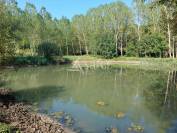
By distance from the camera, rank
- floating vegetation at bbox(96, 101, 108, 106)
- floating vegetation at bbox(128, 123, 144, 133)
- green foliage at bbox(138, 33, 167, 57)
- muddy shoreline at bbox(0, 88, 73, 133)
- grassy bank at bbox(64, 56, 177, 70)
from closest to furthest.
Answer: muddy shoreline at bbox(0, 88, 73, 133)
floating vegetation at bbox(128, 123, 144, 133)
floating vegetation at bbox(96, 101, 108, 106)
grassy bank at bbox(64, 56, 177, 70)
green foliage at bbox(138, 33, 167, 57)

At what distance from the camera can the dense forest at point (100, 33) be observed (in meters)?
73.1

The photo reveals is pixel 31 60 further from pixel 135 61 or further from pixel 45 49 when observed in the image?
pixel 135 61

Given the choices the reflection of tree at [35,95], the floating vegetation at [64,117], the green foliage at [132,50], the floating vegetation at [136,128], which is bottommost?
the floating vegetation at [136,128]

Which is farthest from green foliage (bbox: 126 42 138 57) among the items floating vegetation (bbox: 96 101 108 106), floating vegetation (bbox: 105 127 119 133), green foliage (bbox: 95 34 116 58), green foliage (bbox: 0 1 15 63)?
floating vegetation (bbox: 105 127 119 133)

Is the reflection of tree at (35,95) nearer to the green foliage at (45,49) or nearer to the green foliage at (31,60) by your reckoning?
the green foliage at (31,60)

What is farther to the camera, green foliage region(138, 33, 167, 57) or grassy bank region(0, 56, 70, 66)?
green foliage region(138, 33, 167, 57)

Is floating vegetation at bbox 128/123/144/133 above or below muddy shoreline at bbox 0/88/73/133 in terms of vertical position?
below

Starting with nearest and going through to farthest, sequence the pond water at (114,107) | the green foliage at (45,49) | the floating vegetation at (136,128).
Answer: the floating vegetation at (136,128) < the pond water at (114,107) < the green foliage at (45,49)

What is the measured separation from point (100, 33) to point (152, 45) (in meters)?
17.8

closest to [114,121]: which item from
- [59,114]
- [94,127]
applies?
[94,127]

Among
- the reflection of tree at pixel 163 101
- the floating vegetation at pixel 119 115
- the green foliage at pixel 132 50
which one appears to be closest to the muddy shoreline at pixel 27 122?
the floating vegetation at pixel 119 115

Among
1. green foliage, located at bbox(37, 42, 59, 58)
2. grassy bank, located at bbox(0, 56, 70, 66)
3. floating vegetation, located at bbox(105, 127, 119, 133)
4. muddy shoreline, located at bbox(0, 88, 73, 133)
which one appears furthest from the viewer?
green foliage, located at bbox(37, 42, 59, 58)

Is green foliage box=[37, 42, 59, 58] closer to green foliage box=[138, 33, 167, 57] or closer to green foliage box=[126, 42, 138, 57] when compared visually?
green foliage box=[126, 42, 138, 57]

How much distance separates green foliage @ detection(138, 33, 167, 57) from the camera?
71.9 metres
